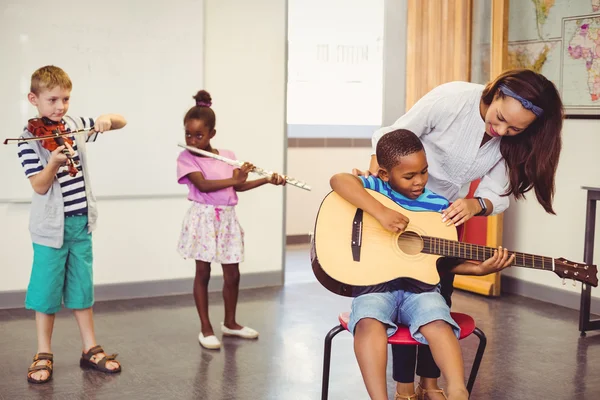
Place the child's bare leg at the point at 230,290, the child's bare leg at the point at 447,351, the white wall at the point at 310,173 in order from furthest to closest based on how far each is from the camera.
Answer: the white wall at the point at 310,173
the child's bare leg at the point at 230,290
the child's bare leg at the point at 447,351

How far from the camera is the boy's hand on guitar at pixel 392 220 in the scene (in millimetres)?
2377

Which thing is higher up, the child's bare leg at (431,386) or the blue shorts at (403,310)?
the blue shorts at (403,310)

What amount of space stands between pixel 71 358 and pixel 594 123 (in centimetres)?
313

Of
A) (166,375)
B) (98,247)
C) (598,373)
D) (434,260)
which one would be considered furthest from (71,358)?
(598,373)

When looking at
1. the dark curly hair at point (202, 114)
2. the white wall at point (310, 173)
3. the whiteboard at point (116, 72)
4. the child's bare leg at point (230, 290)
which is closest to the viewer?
the dark curly hair at point (202, 114)

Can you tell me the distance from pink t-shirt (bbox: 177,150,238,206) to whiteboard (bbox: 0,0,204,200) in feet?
3.38

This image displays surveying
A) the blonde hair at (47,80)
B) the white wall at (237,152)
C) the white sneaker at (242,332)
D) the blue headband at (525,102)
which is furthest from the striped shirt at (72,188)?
the blue headband at (525,102)

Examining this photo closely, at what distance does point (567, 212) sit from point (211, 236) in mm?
2278

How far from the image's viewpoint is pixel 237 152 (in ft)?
16.2

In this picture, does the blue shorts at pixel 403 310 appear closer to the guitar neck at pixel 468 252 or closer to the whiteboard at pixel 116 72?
the guitar neck at pixel 468 252

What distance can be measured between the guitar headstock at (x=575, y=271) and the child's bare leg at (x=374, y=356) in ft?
1.94

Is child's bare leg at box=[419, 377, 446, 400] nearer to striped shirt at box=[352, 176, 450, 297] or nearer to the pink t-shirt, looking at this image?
striped shirt at box=[352, 176, 450, 297]

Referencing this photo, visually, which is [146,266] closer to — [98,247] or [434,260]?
[98,247]

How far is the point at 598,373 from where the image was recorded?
3377mm
